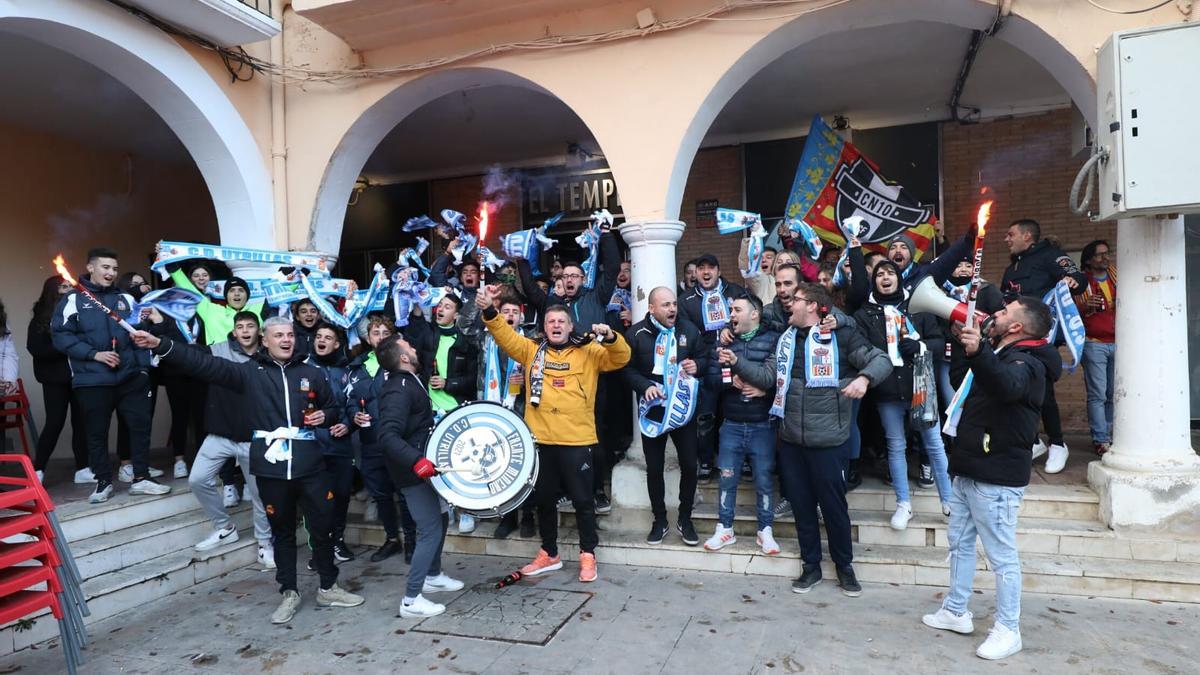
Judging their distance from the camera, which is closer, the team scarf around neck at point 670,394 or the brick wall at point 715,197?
A: the team scarf around neck at point 670,394

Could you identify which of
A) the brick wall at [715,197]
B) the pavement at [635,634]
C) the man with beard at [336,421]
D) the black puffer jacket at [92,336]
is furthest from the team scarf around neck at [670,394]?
the brick wall at [715,197]

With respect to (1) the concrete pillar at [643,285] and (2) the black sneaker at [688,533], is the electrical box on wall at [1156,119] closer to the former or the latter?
(1) the concrete pillar at [643,285]

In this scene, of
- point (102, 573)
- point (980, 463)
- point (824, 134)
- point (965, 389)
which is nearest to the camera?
point (980, 463)

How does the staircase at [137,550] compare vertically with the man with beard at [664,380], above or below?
below

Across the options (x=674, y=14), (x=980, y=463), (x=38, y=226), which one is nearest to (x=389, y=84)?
(x=674, y=14)

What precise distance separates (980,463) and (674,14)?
4402 millimetres

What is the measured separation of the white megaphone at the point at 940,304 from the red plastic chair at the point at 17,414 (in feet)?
29.2

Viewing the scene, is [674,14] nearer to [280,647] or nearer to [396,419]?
[396,419]

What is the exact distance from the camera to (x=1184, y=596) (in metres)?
4.58

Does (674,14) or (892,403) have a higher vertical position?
(674,14)

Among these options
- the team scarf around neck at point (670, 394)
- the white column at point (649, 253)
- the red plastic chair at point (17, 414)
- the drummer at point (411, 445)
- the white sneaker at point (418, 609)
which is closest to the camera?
the drummer at point (411, 445)

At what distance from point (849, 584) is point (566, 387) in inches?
94.6

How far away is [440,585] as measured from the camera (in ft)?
17.1

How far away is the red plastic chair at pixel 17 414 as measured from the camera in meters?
7.68
